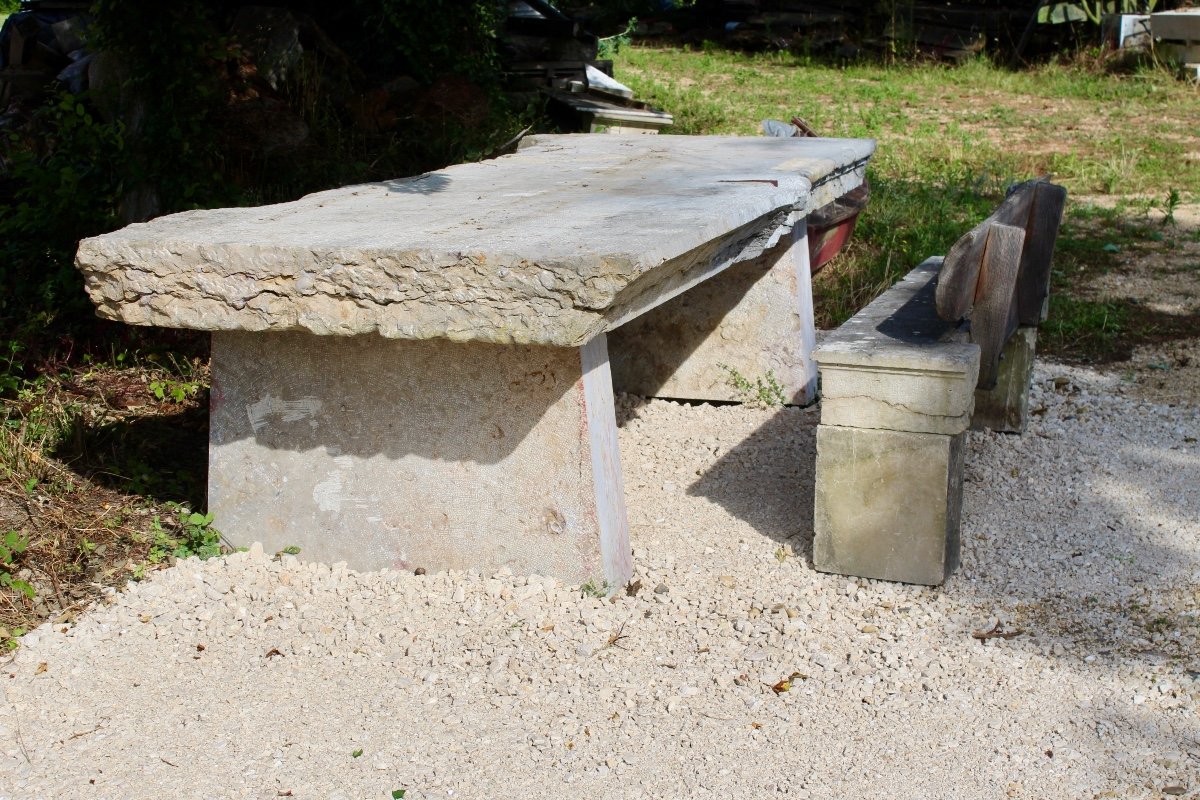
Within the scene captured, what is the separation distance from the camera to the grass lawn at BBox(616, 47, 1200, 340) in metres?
6.18

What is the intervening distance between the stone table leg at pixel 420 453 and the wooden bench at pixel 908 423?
59 centimetres

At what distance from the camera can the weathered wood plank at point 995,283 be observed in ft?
10.4

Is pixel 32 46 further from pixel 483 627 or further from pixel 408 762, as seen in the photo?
pixel 408 762

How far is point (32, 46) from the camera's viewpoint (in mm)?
5938

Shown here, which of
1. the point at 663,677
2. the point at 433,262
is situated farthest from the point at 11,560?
the point at 663,677

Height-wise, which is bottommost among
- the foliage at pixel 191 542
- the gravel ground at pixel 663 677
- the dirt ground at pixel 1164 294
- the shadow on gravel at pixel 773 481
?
the dirt ground at pixel 1164 294

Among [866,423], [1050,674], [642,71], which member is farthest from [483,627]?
[642,71]

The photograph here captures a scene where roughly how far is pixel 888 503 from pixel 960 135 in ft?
21.7

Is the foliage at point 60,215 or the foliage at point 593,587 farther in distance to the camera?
the foliage at point 60,215

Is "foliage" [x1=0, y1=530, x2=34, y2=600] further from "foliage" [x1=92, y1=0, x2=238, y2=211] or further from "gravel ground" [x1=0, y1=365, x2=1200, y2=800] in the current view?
"foliage" [x1=92, y1=0, x2=238, y2=211]

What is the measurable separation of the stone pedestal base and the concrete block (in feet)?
3.84

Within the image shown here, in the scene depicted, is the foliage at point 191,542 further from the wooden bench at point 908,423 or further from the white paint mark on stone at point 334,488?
the wooden bench at point 908,423

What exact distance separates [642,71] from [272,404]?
9072 mm

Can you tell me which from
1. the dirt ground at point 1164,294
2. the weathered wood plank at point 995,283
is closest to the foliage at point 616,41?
the dirt ground at point 1164,294
